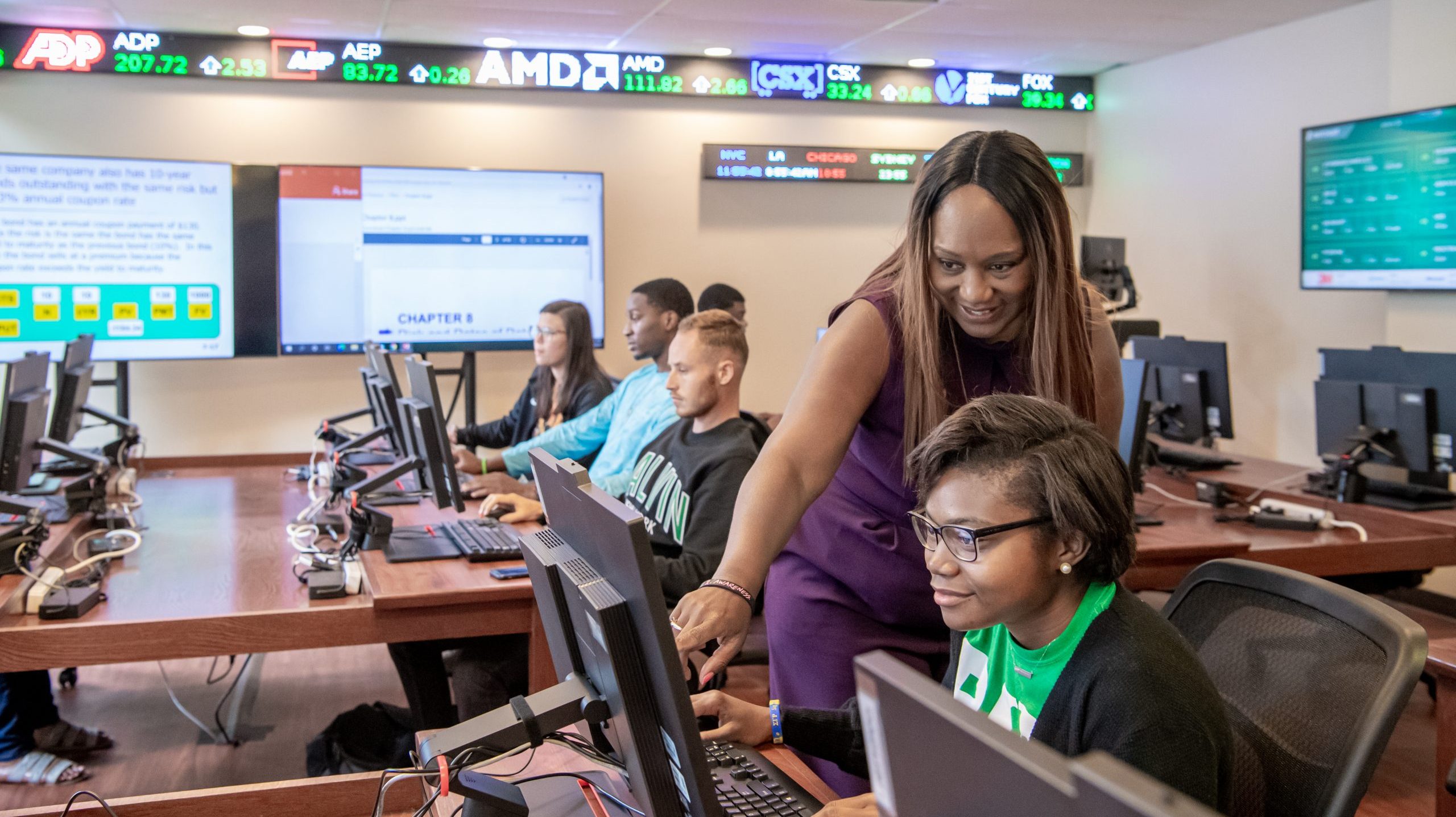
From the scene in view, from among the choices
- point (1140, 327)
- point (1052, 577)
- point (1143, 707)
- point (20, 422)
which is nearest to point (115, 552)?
point (20, 422)

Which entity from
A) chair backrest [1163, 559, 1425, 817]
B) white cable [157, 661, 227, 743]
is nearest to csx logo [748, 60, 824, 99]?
white cable [157, 661, 227, 743]

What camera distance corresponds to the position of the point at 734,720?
1.41 meters

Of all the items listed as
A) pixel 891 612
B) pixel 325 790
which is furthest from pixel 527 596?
pixel 891 612

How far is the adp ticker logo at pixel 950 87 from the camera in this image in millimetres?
6211

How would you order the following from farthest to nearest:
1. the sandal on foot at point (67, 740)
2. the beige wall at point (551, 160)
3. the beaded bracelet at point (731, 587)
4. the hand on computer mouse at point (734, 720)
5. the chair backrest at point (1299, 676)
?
the beige wall at point (551, 160) → the sandal on foot at point (67, 740) → the hand on computer mouse at point (734, 720) → the beaded bracelet at point (731, 587) → the chair backrest at point (1299, 676)

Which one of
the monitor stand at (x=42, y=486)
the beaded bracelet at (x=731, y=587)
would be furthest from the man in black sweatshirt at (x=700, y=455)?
the monitor stand at (x=42, y=486)

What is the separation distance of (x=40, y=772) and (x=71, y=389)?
125 cm

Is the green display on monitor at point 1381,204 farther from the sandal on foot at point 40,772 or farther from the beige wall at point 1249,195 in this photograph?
the sandal on foot at point 40,772

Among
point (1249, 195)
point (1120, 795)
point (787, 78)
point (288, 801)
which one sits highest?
point (787, 78)

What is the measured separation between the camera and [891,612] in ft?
5.46

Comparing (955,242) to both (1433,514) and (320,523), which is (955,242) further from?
(1433,514)

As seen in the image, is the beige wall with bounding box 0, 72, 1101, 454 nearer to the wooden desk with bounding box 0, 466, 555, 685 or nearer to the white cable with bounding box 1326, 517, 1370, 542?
the white cable with bounding box 1326, 517, 1370, 542

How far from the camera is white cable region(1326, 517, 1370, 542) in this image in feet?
9.98

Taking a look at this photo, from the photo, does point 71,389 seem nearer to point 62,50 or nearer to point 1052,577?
point 62,50
